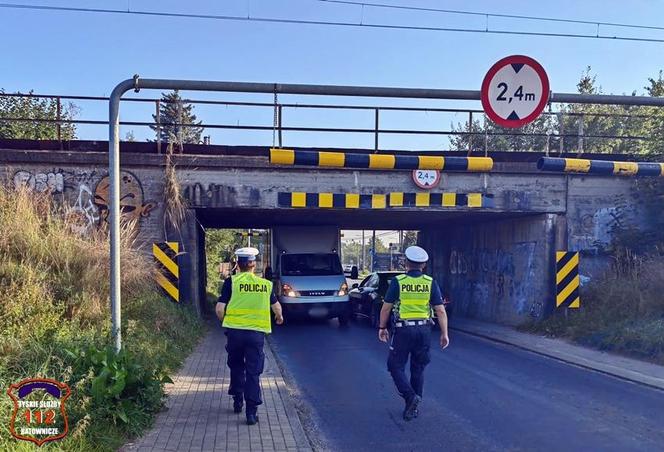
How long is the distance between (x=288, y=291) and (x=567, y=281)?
25.1ft

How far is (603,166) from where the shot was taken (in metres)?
14.8

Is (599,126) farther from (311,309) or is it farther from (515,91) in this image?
(515,91)

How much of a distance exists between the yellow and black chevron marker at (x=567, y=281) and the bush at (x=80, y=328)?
876cm

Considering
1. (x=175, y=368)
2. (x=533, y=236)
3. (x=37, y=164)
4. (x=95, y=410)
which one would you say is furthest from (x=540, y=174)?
(x=95, y=410)

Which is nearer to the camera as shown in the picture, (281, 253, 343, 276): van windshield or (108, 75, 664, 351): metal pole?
(108, 75, 664, 351): metal pole

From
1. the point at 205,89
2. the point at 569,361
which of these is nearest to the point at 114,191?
the point at 205,89

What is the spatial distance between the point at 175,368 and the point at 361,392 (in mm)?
2923

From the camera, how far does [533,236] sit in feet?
56.3

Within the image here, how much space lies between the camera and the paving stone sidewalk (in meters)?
6.10

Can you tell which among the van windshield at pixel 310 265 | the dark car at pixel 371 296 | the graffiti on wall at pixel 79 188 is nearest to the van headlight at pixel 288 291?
the van windshield at pixel 310 265

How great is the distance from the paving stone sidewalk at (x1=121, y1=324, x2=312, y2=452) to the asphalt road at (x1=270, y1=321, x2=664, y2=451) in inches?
15.4

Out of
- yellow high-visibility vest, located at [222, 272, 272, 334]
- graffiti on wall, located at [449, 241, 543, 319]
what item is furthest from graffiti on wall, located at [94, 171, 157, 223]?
graffiti on wall, located at [449, 241, 543, 319]

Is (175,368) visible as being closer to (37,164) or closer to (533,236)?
(37,164)

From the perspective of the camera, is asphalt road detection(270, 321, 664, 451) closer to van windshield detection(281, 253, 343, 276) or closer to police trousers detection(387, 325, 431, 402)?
police trousers detection(387, 325, 431, 402)
